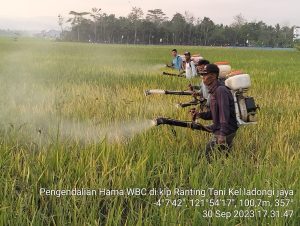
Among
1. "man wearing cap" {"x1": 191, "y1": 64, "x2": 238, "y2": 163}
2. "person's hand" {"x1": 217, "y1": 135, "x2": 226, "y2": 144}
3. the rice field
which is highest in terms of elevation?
"man wearing cap" {"x1": 191, "y1": 64, "x2": 238, "y2": 163}

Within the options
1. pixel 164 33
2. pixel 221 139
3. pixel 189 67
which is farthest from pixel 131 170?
pixel 164 33

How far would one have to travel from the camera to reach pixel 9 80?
28.2 feet

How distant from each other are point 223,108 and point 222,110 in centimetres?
2

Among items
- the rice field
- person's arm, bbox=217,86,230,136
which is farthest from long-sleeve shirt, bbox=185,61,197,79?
person's arm, bbox=217,86,230,136

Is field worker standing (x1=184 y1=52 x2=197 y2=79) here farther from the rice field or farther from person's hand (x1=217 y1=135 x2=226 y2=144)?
person's hand (x1=217 y1=135 x2=226 y2=144)

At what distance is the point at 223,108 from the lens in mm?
3518

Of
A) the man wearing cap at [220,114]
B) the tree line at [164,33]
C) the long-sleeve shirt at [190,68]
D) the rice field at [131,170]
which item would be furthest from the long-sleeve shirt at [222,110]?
the tree line at [164,33]

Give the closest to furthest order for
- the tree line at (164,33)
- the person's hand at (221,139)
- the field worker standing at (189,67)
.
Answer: the person's hand at (221,139) < the field worker standing at (189,67) < the tree line at (164,33)

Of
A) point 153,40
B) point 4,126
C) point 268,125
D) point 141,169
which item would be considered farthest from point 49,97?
point 153,40

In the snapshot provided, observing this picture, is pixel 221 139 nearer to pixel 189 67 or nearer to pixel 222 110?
pixel 222 110

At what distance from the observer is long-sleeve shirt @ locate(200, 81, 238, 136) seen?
11.5ft

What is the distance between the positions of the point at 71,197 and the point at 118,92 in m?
4.98

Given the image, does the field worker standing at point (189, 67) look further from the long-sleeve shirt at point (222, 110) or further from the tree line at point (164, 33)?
the tree line at point (164, 33)

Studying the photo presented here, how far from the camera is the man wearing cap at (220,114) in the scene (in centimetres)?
352
